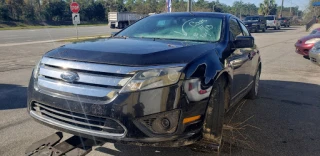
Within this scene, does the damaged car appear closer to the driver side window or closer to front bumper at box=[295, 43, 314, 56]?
the driver side window

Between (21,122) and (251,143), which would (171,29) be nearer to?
(251,143)

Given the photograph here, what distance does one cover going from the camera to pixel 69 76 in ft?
8.21

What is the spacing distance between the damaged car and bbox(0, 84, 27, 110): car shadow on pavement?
234 cm

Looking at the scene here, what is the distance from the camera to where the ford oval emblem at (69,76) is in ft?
8.14

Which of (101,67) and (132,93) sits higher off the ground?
(101,67)

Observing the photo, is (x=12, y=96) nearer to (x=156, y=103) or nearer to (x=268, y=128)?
(x=156, y=103)

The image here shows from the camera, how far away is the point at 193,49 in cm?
285

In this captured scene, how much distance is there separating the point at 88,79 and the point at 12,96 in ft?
12.1

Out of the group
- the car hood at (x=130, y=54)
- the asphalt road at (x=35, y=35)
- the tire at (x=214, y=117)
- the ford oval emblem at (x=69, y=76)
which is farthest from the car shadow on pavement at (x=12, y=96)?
the asphalt road at (x=35, y=35)

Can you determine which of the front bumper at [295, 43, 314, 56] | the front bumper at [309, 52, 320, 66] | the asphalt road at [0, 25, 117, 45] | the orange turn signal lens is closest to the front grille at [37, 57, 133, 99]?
the orange turn signal lens

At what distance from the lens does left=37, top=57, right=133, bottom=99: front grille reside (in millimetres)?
2354

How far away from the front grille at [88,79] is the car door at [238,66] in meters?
1.50

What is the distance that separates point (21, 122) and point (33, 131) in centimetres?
46

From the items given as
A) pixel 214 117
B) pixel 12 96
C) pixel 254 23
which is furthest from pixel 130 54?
pixel 254 23
